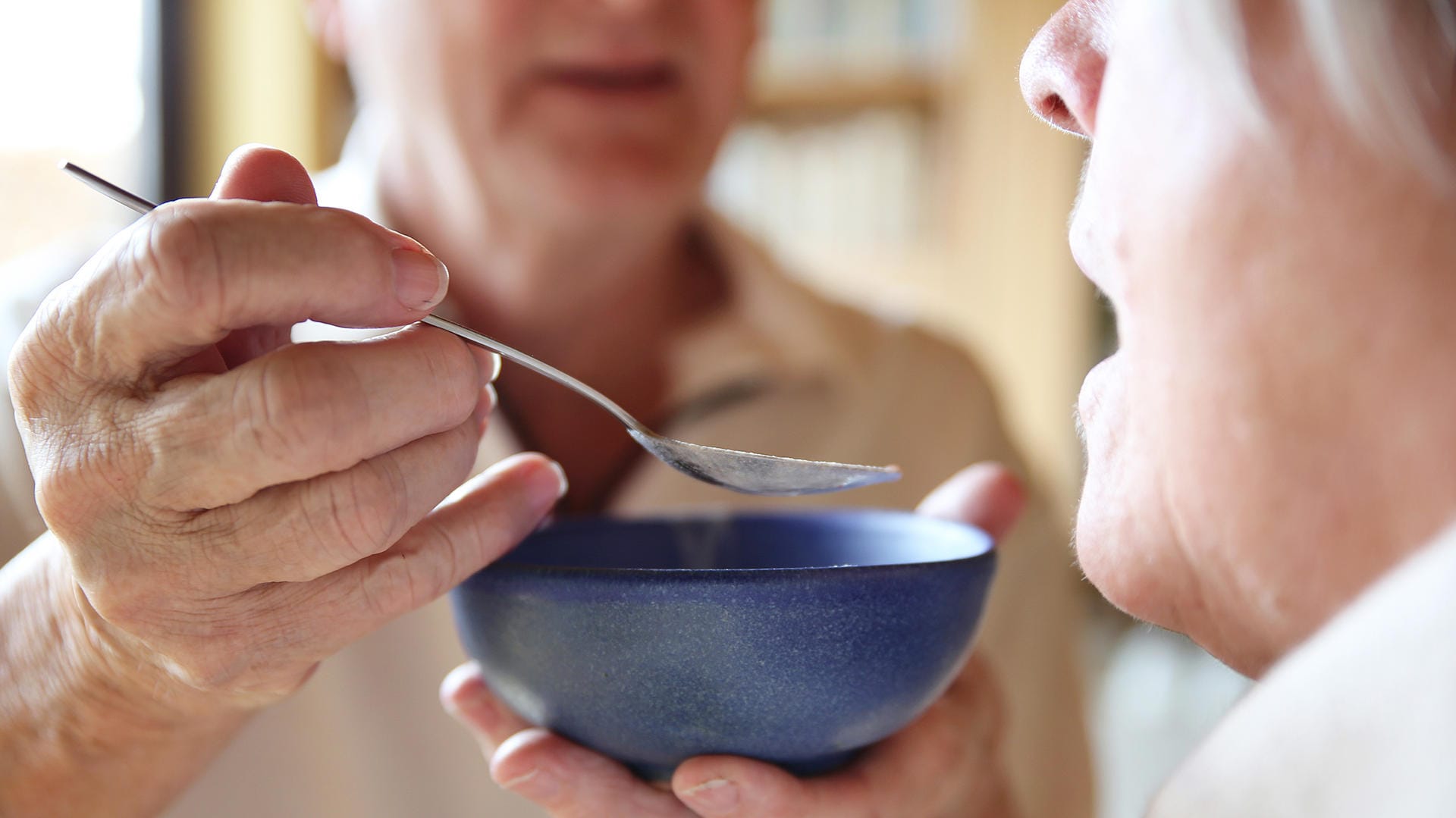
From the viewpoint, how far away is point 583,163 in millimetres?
949

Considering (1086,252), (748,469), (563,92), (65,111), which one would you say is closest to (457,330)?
(748,469)

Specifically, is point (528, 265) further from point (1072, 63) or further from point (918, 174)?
point (918, 174)

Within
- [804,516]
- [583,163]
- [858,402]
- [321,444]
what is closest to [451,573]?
[321,444]

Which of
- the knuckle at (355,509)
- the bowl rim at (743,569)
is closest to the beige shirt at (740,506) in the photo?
the bowl rim at (743,569)

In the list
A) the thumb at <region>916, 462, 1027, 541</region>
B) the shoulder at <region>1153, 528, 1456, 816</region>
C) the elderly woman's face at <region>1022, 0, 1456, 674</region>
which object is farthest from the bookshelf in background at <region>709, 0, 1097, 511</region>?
the shoulder at <region>1153, 528, 1456, 816</region>

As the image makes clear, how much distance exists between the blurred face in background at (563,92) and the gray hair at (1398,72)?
663 mm

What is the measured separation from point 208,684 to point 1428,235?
0.52 meters

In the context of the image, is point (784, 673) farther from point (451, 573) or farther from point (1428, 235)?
point (1428, 235)

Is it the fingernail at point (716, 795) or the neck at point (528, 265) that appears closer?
the fingernail at point (716, 795)

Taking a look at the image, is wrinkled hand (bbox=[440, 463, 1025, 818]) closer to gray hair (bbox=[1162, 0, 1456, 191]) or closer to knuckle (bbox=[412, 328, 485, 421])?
knuckle (bbox=[412, 328, 485, 421])

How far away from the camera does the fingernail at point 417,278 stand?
42cm

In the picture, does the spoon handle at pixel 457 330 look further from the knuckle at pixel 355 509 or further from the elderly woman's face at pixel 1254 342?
the elderly woman's face at pixel 1254 342

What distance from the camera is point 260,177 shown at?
0.45 m

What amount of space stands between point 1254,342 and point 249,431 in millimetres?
364
